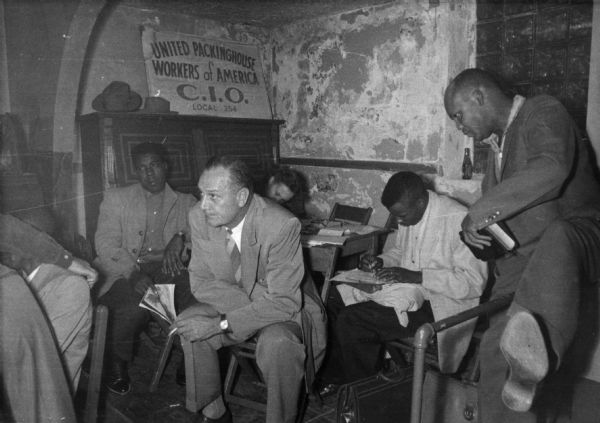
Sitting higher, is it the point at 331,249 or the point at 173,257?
the point at 331,249

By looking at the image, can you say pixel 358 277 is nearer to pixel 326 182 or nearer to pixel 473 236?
pixel 473 236

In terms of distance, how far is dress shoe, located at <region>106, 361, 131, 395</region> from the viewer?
3226mm

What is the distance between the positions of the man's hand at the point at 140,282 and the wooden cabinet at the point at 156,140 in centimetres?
134

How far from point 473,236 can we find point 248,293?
1.31 metres

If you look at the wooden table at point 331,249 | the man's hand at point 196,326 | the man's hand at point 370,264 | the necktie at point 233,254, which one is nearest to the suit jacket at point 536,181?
the man's hand at point 370,264

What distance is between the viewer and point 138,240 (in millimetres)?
4020

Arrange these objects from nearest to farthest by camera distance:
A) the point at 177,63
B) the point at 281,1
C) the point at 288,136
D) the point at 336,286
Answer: the point at 336,286
the point at 281,1
the point at 177,63
the point at 288,136

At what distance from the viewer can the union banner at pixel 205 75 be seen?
5438mm

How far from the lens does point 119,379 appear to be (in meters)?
3.29

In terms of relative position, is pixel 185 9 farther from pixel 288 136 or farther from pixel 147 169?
pixel 147 169

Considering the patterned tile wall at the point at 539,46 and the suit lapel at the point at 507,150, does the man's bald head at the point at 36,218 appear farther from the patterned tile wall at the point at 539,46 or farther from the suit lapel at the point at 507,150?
the patterned tile wall at the point at 539,46

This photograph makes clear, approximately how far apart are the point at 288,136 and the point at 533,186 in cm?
438

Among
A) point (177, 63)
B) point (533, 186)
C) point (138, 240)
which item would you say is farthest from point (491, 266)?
point (177, 63)

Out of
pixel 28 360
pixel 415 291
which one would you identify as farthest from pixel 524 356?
pixel 28 360
